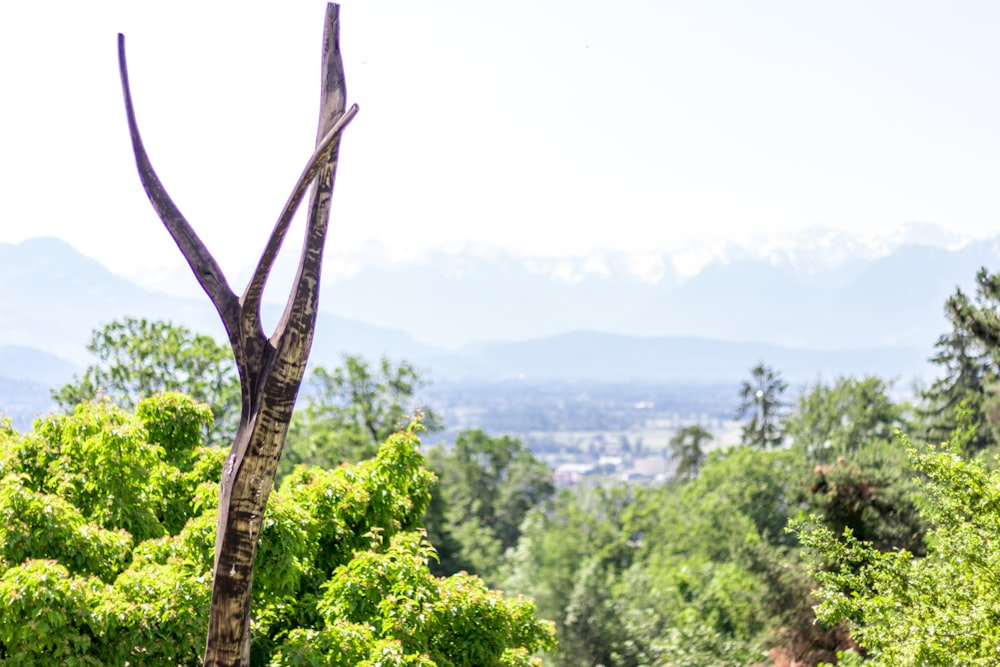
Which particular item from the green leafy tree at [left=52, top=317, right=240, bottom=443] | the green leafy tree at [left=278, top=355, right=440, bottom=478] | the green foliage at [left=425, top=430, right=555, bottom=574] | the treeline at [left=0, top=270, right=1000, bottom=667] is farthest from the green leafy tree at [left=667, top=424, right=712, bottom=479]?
the green leafy tree at [left=52, top=317, right=240, bottom=443]

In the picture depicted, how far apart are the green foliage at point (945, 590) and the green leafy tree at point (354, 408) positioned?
2494cm

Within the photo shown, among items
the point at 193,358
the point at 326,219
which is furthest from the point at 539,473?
the point at 326,219

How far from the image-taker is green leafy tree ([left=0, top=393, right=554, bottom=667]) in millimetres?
6750

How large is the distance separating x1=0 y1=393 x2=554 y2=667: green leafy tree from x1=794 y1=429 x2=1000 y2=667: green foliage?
349cm

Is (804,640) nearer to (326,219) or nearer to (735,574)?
(735,574)

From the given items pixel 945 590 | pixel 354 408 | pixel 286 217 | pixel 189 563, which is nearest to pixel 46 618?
pixel 189 563

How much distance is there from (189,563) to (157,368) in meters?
22.3

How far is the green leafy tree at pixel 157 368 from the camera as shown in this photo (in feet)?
90.0

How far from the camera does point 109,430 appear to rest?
29.8 feet

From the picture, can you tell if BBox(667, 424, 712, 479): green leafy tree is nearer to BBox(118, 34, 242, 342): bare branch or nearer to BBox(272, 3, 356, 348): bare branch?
BBox(272, 3, 356, 348): bare branch

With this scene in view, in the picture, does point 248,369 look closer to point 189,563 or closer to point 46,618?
point 46,618

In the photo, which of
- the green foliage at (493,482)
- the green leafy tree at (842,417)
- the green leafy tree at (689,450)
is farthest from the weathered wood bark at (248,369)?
the green leafy tree at (689,450)

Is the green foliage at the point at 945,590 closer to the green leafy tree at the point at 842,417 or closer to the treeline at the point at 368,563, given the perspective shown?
the treeline at the point at 368,563

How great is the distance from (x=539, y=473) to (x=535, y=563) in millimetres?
20823
